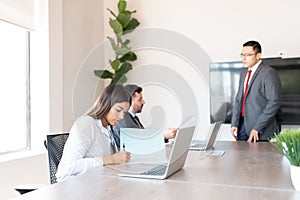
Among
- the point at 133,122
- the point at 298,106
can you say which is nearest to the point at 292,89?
the point at 298,106

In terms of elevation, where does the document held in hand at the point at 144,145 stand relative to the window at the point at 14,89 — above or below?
below

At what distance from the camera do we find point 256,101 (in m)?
2.85

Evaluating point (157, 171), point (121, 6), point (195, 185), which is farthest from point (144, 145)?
point (121, 6)

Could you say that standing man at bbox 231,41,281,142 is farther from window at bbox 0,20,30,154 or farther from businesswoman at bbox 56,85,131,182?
window at bbox 0,20,30,154

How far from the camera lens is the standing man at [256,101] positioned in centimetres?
277

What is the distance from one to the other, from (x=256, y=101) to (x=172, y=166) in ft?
5.83

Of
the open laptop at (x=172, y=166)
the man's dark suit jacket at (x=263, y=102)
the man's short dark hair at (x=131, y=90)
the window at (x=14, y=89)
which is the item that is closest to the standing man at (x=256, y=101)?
the man's dark suit jacket at (x=263, y=102)

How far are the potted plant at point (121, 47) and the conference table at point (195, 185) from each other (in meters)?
2.65

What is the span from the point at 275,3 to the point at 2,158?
3378 mm

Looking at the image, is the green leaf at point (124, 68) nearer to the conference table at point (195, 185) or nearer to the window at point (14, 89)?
the window at point (14, 89)

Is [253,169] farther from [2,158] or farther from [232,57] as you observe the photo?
[232,57]

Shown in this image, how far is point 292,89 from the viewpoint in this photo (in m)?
3.39

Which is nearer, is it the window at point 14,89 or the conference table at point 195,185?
the conference table at point 195,185

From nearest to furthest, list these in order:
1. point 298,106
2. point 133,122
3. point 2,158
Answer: point 133,122, point 2,158, point 298,106
